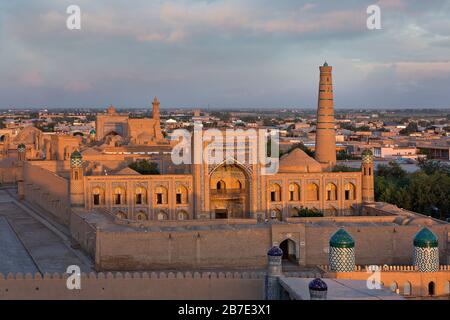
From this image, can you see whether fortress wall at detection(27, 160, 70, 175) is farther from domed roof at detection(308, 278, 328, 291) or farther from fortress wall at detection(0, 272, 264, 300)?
domed roof at detection(308, 278, 328, 291)

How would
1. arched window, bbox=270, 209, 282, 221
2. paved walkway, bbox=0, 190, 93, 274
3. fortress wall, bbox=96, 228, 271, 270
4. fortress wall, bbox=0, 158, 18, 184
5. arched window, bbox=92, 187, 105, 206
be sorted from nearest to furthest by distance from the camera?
fortress wall, bbox=96, 228, 271, 270, paved walkway, bbox=0, 190, 93, 274, arched window, bbox=92, 187, 105, 206, arched window, bbox=270, 209, 282, 221, fortress wall, bbox=0, 158, 18, 184

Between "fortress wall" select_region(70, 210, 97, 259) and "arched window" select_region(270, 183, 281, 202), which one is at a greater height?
"arched window" select_region(270, 183, 281, 202)

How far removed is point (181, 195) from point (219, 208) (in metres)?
1.88

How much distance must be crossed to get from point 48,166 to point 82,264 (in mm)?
17603

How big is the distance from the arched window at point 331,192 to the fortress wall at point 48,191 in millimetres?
11226

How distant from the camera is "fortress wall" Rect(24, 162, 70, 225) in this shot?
107 feet

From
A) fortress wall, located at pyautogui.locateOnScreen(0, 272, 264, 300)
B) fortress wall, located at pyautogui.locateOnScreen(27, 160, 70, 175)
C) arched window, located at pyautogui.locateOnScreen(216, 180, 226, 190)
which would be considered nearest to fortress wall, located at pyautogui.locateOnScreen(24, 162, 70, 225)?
fortress wall, located at pyautogui.locateOnScreen(27, 160, 70, 175)

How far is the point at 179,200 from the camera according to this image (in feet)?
107

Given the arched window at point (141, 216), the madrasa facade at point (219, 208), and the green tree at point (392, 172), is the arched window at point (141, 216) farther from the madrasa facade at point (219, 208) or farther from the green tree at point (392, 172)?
the green tree at point (392, 172)

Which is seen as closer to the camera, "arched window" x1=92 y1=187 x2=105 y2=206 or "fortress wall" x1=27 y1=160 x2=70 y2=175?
"arched window" x1=92 y1=187 x2=105 y2=206

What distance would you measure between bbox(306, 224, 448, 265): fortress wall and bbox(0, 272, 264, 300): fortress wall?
333 inches

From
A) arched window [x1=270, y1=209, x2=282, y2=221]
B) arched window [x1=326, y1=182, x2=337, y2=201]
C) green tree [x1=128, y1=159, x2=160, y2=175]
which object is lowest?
arched window [x1=270, y1=209, x2=282, y2=221]
